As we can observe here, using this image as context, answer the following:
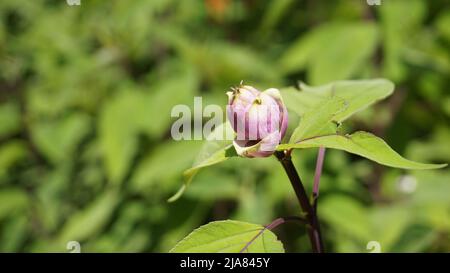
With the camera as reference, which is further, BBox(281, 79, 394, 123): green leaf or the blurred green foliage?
the blurred green foliage

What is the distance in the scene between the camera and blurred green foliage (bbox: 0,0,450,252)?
1342 mm

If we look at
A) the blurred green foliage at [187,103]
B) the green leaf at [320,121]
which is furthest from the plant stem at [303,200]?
the blurred green foliage at [187,103]

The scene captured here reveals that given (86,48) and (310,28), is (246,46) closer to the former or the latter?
(310,28)

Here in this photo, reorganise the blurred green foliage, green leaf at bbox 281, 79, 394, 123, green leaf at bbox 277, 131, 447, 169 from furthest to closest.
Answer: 1. the blurred green foliage
2. green leaf at bbox 281, 79, 394, 123
3. green leaf at bbox 277, 131, 447, 169

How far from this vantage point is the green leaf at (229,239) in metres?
0.51

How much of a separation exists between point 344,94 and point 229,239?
195mm

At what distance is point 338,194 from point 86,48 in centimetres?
79

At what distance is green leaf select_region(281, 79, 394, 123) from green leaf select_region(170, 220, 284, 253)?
5.5 inches

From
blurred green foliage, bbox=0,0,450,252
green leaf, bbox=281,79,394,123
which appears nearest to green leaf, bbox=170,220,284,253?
green leaf, bbox=281,79,394,123

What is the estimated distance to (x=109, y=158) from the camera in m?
1.37

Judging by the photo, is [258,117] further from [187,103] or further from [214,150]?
[187,103]

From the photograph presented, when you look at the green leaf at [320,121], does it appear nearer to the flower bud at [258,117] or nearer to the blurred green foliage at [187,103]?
the flower bud at [258,117]

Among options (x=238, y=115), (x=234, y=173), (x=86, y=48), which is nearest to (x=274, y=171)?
(x=234, y=173)
